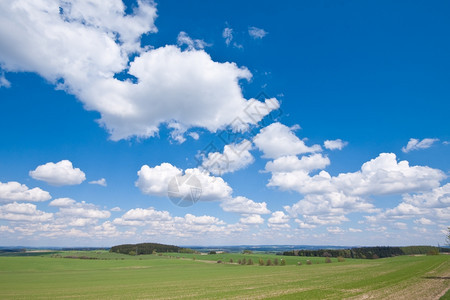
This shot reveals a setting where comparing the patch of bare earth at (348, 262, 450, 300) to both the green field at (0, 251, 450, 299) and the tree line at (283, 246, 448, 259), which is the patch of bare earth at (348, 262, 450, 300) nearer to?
the green field at (0, 251, 450, 299)

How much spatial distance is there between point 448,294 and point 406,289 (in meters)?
4.59

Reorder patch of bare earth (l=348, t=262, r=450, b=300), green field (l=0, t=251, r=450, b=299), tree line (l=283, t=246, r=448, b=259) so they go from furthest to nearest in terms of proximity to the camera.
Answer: tree line (l=283, t=246, r=448, b=259) < green field (l=0, t=251, r=450, b=299) < patch of bare earth (l=348, t=262, r=450, b=300)

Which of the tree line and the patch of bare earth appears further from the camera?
the tree line

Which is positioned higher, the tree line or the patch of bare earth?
the patch of bare earth

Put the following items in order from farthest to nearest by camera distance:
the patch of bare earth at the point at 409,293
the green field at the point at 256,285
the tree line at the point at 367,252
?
the tree line at the point at 367,252 < the green field at the point at 256,285 < the patch of bare earth at the point at 409,293

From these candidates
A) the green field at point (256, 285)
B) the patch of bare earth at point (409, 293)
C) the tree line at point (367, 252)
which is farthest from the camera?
the tree line at point (367, 252)

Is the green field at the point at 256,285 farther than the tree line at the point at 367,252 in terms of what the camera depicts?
No

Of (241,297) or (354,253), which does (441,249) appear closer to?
(354,253)

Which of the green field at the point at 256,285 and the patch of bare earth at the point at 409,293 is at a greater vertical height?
the patch of bare earth at the point at 409,293

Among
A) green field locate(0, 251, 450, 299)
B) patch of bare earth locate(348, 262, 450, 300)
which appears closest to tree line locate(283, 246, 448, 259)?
green field locate(0, 251, 450, 299)

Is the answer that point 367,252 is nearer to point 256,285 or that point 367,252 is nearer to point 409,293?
point 256,285

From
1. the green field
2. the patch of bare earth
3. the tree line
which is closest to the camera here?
the patch of bare earth

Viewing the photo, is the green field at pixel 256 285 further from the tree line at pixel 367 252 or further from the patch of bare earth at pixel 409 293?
the tree line at pixel 367 252

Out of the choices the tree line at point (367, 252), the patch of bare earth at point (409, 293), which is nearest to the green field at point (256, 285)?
the patch of bare earth at point (409, 293)
